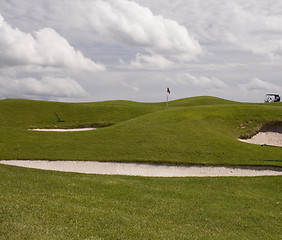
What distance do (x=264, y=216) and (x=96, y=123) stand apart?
42332mm

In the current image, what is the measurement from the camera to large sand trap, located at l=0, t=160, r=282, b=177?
85.9 ft

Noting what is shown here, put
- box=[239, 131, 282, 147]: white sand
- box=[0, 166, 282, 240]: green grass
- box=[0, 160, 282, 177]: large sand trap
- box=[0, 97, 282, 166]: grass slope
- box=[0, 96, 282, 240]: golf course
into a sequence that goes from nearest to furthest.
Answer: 1. box=[0, 166, 282, 240]: green grass
2. box=[0, 96, 282, 240]: golf course
3. box=[0, 160, 282, 177]: large sand trap
4. box=[0, 97, 282, 166]: grass slope
5. box=[239, 131, 282, 147]: white sand

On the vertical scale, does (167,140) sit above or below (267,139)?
below

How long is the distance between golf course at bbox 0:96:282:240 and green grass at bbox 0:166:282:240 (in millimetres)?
47

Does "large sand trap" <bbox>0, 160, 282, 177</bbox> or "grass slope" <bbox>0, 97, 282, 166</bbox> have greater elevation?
"grass slope" <bbox>0, 97, 282, 166</bbox>

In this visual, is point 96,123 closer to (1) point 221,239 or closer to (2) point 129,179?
(2) point 129,179

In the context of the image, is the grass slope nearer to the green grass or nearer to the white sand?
the white sand

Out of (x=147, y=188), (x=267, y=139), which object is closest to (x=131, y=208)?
(x=147, y=188)

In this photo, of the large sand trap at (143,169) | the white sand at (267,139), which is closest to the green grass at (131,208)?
the large sand trap at (143,169)

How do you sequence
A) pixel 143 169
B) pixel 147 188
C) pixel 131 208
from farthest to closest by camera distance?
pixel 143 169
pixel 147 188
pixel 131 208

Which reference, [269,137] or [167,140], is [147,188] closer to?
[167,140]

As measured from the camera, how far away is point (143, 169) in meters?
27.2

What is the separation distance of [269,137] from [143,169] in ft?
74.8

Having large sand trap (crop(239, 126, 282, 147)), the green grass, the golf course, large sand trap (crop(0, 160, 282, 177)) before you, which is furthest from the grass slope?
the green grass
